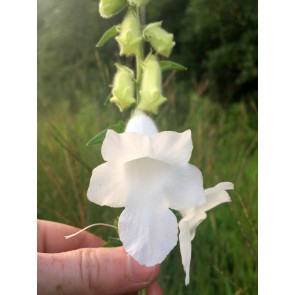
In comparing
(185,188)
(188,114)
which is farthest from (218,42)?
(185,188)

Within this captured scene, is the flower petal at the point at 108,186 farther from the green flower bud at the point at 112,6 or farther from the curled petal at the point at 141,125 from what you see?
the green flower bud at the point at 112,6

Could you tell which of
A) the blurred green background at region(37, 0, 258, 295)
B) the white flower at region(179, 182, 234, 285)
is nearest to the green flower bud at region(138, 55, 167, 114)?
the white flower at region(179, 182, 234, 285)

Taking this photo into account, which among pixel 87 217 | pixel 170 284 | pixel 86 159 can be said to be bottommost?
pixel 170 284

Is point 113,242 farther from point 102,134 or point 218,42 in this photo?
point 218,42

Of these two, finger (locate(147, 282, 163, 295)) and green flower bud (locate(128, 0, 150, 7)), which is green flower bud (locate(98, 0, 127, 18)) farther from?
finger (locate(147, 282, 163, 295))
